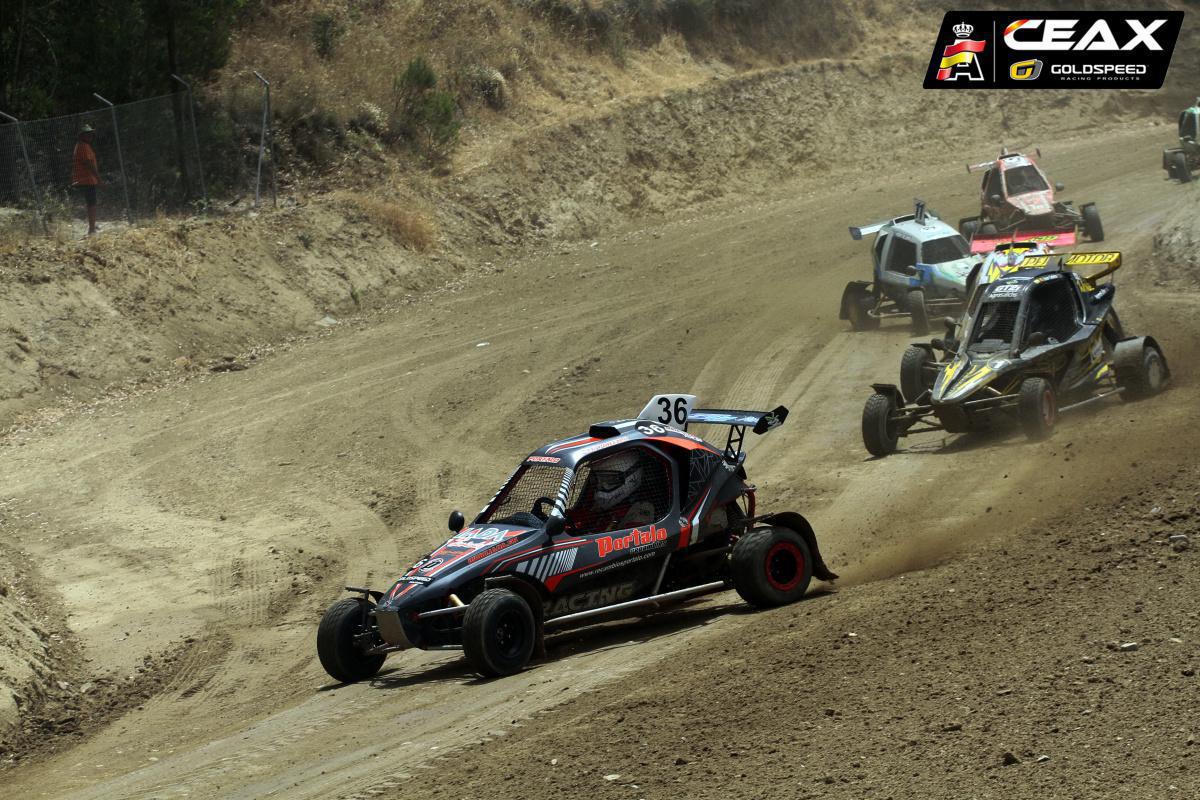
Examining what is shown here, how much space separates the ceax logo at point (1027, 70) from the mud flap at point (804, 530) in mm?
37603

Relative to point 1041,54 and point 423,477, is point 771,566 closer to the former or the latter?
point 423,477

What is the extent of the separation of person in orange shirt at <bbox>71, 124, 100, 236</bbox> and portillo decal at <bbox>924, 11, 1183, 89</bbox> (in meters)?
27.6

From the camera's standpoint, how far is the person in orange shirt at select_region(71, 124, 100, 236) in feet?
83.8

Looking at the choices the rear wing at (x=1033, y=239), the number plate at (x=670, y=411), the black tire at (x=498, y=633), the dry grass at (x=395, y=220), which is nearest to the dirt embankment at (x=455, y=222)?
the dry grass at (x=395, y=220)

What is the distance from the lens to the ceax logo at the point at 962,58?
4469cm

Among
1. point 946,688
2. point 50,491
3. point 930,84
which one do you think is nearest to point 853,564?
point 946,688

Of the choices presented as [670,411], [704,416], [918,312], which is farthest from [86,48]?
[704,416]

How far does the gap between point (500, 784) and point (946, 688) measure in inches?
102

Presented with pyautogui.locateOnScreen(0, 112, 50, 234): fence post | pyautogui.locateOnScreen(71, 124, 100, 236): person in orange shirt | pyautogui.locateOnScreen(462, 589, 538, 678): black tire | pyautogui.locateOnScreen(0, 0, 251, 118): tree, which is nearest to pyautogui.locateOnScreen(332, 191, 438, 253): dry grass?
pyautogui.locateOnScreen(0, 0, 251, 118): tree

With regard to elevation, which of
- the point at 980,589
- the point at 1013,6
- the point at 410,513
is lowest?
the point at 410,513

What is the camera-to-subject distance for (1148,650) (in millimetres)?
7941

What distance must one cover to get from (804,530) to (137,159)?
20.3 metres

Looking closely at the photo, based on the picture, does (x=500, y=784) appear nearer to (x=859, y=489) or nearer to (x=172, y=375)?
(x=859, y=489)

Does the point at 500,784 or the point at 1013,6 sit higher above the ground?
the point at 1013,6
